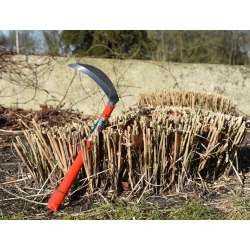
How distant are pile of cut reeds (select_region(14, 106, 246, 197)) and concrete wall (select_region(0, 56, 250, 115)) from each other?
11.6ft

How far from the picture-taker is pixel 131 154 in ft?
6.25

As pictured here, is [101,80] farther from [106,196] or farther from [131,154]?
[106,196]

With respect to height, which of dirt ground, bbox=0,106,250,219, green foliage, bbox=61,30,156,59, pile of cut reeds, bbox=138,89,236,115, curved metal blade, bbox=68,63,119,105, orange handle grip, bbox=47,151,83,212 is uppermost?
green foliage, bbox=61,30,156,59

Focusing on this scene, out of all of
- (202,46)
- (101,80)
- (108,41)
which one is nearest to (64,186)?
(101,80)

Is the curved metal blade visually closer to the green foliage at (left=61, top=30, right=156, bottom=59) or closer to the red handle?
the red handle

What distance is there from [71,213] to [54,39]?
7252mm

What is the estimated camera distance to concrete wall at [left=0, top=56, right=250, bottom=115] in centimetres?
551

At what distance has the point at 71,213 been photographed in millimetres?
1766

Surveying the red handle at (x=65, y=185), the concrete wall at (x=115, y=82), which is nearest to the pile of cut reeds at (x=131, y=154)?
the red handle at (x=65, y=185)

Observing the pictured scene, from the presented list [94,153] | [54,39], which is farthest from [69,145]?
[54,39]

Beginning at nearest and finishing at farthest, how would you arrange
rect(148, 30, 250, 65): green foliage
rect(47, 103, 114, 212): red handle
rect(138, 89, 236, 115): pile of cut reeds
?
rect(47, 103, 114, 212): red handle
rect(138, 89, 236, 115): pile of cut reeds
rect(148, 30, 250, 65): green foliage

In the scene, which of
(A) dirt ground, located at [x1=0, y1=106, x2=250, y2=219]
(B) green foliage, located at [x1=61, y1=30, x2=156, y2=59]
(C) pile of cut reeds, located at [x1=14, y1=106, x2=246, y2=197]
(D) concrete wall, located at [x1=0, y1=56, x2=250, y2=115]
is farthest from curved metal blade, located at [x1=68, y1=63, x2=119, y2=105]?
(B) green foliage, located at [x1=61, y1=30, x2=156, y2=59]

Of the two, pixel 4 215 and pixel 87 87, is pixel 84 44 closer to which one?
pixel 87 87

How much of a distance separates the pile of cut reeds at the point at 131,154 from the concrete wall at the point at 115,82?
353cm
